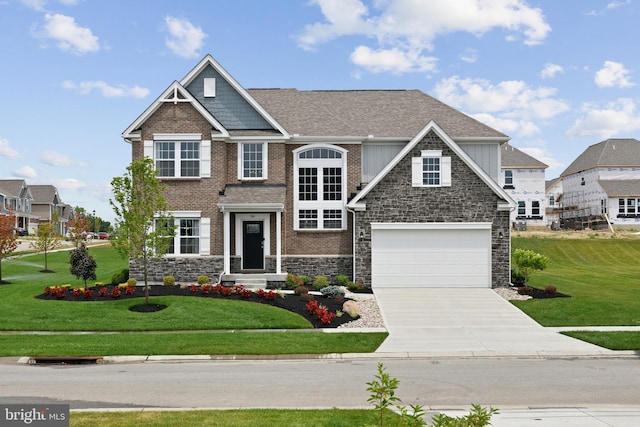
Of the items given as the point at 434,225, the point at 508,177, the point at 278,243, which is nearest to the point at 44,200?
the point at 508,177

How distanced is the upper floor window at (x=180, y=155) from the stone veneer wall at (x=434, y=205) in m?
7.68

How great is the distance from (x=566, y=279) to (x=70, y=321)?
2523 cm

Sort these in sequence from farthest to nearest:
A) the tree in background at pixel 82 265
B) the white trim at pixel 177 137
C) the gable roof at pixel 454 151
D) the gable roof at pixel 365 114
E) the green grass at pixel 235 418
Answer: the gable roof at pixel 365 114 < the white trim at pixel 177 137 < the gable roof at pixel 454 151 < the tree in background at pixel 82 265 < the green grass at pixel 235 418

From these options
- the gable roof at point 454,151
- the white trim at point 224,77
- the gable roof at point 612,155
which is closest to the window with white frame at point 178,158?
the white trim at point 224,77

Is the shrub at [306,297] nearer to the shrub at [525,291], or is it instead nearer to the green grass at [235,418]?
the shrub at [525,291]

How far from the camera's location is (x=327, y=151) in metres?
27.4

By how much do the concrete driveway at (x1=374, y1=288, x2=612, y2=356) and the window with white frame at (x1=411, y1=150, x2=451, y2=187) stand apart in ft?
16.2

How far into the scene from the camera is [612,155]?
63344mm

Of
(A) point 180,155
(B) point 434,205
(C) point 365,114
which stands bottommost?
(B) point 434,205

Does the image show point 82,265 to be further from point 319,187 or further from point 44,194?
point 44,194

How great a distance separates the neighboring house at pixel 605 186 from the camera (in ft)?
195

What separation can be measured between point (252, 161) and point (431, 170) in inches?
341

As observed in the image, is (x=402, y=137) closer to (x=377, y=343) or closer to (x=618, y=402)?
(x=377, y=343)

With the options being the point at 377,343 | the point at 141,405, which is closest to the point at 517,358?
→ the point at 377,343
